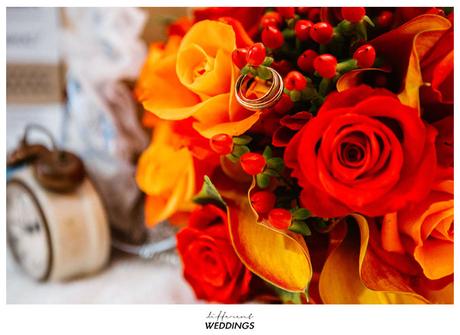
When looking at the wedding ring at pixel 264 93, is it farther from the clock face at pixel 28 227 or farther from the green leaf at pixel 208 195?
the clock face at pixel 28 227

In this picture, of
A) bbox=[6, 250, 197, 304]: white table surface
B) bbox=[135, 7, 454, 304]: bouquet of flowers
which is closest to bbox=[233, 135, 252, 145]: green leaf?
bbox=[135, 7, 454, 304]: bouquet of flowers

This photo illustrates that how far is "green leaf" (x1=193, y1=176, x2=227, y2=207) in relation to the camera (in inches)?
18.1

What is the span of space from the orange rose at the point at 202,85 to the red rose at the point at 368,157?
73 millimetres

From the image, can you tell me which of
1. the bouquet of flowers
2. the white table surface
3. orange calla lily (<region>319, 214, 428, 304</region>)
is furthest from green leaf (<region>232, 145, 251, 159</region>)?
the white table surface

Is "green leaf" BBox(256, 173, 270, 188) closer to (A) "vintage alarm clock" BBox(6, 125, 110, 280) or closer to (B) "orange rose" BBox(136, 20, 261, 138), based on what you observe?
(B) "orange rose" BBox(136, 20, 261, 138)

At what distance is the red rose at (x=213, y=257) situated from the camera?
480mm

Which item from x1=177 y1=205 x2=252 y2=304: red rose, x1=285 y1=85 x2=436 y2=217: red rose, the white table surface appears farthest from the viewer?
the white table surface

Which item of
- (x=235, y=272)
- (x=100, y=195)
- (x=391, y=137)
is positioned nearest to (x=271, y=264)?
(x=235, y=272)

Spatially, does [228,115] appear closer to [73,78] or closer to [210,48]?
[210,48]

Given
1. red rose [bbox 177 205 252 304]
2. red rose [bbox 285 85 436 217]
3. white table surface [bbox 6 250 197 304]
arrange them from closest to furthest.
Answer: red rose [bbox 285 85 436 217]
red rose [bbox 177 205 252 304]
white table surface [bbox 6 250 197 304]

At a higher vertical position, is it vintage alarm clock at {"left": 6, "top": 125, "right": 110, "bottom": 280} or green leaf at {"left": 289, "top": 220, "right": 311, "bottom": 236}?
green leaf at {"left": 289, "top": 220, "right": 311, "bottom": 236}

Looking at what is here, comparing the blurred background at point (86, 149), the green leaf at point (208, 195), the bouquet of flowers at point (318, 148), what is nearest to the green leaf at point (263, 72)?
the bouquet of flowers at point (318, 148)

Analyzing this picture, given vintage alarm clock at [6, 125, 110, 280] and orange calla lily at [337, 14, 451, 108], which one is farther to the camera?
vintage alarm clock at [6, 125, 110, 280]

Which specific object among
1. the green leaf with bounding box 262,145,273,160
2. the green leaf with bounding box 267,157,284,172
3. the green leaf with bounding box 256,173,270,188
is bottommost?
the green leaf with bounding box 256,173,270,188
